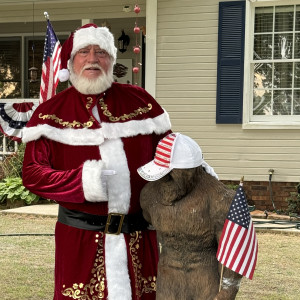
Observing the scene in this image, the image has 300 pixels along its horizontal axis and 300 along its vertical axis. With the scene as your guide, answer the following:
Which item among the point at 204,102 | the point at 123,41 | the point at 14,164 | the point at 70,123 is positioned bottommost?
the point at 14,164

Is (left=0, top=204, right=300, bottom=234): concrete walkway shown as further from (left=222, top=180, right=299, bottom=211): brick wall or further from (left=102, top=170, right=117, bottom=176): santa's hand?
(left=102, top=170, right=117, bottom=176): santa's hand

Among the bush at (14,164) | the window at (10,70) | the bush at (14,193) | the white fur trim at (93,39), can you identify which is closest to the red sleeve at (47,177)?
the white fur trim at (93,39)

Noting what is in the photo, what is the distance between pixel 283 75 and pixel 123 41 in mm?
3737

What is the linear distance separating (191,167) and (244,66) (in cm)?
649

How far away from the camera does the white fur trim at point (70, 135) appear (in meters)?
2.64

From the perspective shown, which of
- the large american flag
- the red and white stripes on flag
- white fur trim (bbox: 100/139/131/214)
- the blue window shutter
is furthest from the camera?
the blue window shutter

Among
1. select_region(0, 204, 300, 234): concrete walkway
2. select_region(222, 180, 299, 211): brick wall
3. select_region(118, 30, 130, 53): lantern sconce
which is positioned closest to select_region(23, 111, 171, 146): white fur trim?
select_region(0, 204, 300, 234): concrete walkway

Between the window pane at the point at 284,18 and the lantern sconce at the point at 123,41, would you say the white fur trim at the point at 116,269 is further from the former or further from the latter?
the lantern sconce at the point at 123,41

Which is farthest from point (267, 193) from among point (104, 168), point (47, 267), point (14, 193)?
point (104, 168)

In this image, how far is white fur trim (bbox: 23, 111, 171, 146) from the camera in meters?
2.65

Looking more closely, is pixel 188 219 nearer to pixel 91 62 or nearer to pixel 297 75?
pixel 91 62

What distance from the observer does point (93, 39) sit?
108 inches

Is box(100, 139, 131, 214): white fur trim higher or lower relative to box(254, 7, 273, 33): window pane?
lower

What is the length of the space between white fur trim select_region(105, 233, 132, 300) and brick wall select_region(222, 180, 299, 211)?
605cm
